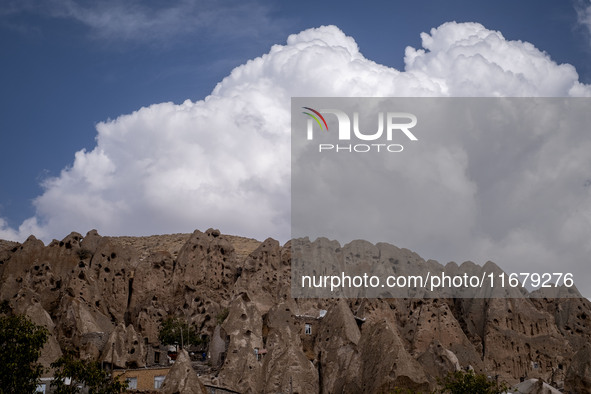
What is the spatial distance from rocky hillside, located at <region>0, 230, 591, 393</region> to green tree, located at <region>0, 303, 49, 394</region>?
1759 centimetres

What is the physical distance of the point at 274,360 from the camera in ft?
194

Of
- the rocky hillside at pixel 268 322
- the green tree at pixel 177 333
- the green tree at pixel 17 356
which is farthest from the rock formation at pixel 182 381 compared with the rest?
the green tree at pixel 177 333

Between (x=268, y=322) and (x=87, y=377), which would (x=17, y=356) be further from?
(x=268, y=322)

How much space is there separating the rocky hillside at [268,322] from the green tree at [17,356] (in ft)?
57.7

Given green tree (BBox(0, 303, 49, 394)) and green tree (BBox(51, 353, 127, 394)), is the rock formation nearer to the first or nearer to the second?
green tree (BBox(51, 353, 127, 394))

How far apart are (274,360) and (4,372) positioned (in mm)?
24722

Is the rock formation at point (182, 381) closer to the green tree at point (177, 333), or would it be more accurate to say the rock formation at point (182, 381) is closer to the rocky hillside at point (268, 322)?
the rocky hillside at point (268, 322)

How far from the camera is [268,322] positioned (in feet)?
219

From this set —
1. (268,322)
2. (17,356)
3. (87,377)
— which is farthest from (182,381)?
(268,322)

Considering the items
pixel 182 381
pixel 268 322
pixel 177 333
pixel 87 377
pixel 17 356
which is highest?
pixel 268 322

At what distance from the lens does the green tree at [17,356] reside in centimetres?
3784

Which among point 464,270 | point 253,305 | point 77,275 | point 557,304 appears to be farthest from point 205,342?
point 557,304

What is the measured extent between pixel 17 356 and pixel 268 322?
3076 cm

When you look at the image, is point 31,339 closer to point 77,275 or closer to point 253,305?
point 253,305
